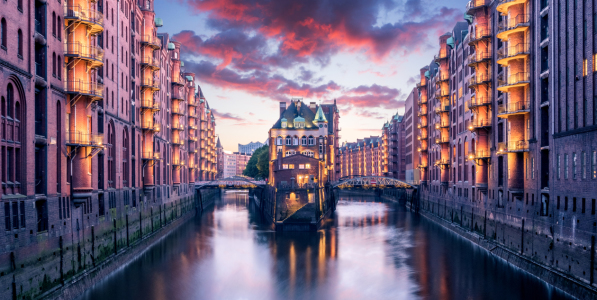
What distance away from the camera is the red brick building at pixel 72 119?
950 inches

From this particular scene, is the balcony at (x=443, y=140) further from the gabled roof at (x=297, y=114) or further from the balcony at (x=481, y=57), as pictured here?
the gabled roof at (x=297, y=114)

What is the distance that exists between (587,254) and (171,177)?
182 ft

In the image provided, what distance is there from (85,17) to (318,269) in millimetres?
24134

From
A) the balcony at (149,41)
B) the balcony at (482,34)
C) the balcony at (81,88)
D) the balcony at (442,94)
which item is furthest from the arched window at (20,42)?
the balcony at (442,94)

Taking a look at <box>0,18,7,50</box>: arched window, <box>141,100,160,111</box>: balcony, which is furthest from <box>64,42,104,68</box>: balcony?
<box>141,100,160,111</box>: balcony

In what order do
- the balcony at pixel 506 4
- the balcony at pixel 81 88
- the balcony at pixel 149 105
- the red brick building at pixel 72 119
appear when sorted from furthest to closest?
1. the balcony at pixel 149 105
2. the balcony at pixel 506 4
3. the balcony at pixel 81 88
4. the red brick building at pixel 72 119

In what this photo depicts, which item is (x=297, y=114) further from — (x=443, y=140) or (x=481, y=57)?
(x=481, y=57)

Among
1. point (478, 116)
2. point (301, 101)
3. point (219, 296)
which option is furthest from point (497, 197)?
point (301, 101)

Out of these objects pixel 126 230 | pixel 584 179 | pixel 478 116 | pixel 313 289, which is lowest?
pixel 313 289

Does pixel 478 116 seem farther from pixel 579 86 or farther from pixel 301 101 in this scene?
pixel 301 101

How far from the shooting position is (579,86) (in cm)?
3073

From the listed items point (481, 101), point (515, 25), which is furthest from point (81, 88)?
point (481, 101)

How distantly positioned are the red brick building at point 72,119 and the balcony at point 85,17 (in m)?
0.06

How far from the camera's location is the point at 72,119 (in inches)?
1259
